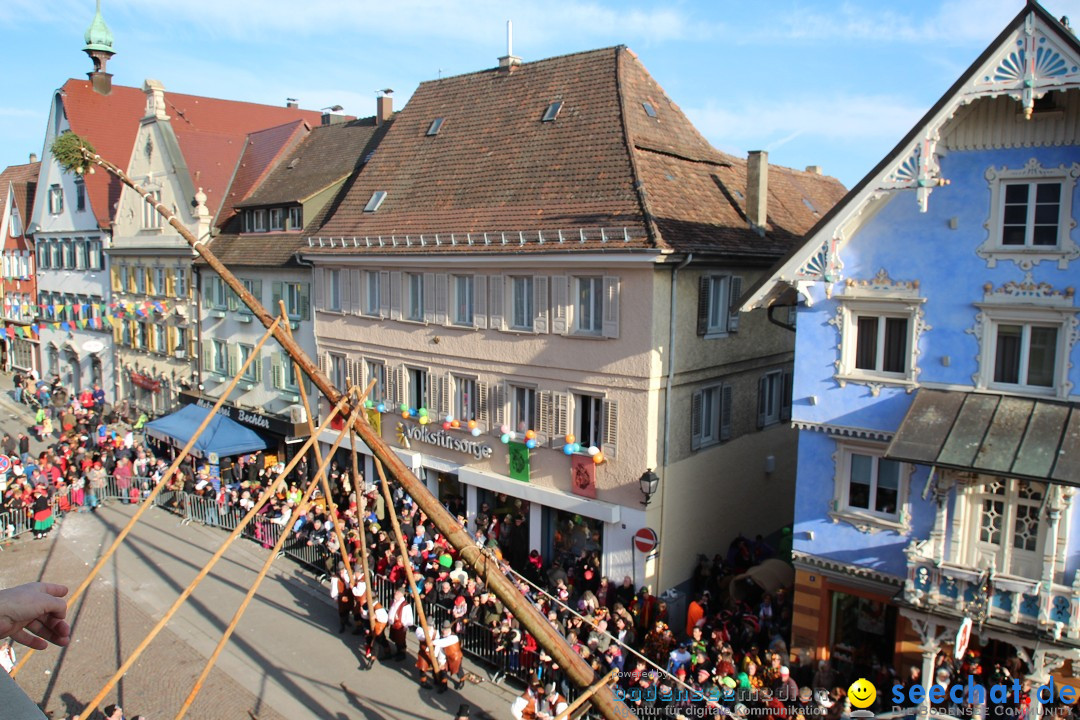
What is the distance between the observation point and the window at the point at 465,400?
2258 cm

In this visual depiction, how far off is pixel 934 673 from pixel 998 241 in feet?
22.5

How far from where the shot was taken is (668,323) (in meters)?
18.7

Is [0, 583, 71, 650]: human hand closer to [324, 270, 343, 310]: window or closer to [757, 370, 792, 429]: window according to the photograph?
[757, 370, 792, 429]: window

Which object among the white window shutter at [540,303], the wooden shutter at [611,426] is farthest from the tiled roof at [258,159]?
the wooden shutter at [611,426]

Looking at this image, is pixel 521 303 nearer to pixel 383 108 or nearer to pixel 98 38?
pixel 383 108

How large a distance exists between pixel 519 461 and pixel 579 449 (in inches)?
86.2

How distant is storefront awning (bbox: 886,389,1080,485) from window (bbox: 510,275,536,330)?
9.56 m

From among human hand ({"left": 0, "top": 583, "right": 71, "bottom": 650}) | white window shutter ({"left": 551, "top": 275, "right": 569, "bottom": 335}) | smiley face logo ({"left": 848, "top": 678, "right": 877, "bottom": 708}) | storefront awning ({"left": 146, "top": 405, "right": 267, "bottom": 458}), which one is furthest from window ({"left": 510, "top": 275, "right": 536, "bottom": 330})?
human hand ({"left": 0, "top": 583, "right": 71, "bottom": 650})

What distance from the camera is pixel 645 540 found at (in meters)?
18.4

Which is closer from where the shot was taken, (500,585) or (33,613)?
(33,613)

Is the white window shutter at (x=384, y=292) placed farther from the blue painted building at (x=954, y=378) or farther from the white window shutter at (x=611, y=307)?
the blue painted building at (x=954, y=378)

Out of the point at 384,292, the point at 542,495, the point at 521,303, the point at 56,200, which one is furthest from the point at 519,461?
the point at 56,200

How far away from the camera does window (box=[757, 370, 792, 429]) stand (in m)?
22.8

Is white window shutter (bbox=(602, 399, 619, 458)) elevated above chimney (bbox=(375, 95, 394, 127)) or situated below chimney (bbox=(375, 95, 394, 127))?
below
